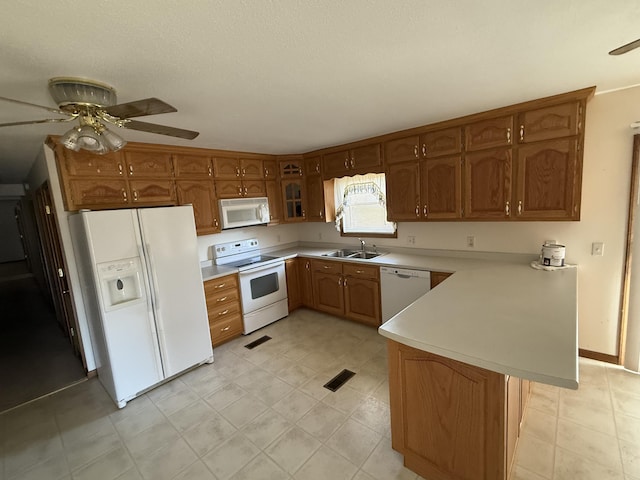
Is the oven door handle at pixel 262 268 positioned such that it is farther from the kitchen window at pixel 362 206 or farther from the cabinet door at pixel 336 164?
the cabinet door at pixel 336 164

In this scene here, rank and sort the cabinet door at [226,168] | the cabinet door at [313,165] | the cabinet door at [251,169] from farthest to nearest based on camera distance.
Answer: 1. the cabinet door at [313,165]
2. the cabinet door at [251,169]
3. the cabinet door at [226,168]

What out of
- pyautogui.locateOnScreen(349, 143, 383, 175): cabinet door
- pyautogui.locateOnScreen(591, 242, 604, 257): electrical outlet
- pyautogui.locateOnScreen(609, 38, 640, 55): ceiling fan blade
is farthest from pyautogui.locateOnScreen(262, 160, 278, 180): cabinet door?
pyautogui.locateOnScreen(591, 242, 604, 257): electrical outlet

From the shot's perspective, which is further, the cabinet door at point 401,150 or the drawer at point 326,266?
the drawer at point 326,266

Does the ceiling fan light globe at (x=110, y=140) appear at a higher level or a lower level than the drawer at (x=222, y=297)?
higher

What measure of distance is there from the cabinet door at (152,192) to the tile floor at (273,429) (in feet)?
6.03

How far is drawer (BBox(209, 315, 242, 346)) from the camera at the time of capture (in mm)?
3254

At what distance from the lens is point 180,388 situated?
2.64 metres

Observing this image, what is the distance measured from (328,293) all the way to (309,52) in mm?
3015

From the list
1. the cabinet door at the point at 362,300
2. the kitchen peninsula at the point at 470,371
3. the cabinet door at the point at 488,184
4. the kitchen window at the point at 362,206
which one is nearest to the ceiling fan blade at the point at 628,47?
the kitchen peninsula at the point at 470,371

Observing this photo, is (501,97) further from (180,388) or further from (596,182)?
(180,388)

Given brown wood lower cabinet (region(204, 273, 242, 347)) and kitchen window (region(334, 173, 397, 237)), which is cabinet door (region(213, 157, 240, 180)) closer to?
brown wood lower cabinet (region(204, 273, 242, 347))

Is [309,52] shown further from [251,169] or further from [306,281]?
[306,281]

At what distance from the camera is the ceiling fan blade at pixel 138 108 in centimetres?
132

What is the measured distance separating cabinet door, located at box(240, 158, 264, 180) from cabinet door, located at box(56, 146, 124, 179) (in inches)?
54.4
